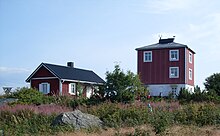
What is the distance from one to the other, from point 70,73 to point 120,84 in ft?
55.9

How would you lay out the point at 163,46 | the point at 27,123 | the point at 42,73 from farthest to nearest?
the point at 163,46
the point at 42,73
the point at 27,123

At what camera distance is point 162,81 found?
5172 centimetres

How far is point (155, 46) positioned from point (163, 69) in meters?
3.22

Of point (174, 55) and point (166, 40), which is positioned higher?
point (166, 40)

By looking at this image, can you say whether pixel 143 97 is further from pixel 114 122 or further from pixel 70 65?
pixel 70 65

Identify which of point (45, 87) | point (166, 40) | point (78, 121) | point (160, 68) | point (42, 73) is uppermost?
point (166, 40)

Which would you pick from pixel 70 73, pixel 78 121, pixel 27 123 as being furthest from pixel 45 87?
pixel 78 121

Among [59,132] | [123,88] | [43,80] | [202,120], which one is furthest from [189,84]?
[59,132]

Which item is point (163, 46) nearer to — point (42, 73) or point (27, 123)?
point (42, 73)

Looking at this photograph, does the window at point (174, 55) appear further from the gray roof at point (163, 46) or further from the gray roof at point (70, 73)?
the gray roof at point (70, 73)

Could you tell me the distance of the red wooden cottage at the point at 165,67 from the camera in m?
50.9

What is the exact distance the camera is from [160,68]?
51844mm

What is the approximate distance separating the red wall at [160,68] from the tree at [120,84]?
704 inches

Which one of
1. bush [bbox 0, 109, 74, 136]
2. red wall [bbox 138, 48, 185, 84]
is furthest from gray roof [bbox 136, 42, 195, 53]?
bush [bbox 0, 109, 74, 136]
